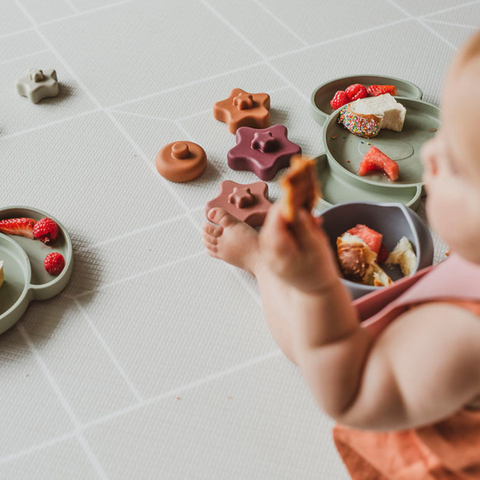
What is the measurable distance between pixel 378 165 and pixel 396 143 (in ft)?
0.29

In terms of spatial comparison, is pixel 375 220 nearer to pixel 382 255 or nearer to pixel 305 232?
pixel 382 255

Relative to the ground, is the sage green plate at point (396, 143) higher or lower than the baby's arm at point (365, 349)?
lower

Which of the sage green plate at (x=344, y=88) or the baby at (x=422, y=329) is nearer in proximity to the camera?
the baby at (x=422, y=329)

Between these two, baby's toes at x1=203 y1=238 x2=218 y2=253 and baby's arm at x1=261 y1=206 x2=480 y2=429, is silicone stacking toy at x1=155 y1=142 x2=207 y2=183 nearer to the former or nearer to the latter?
baby's toes at x1=203 y1=238 x2=218 y2=253

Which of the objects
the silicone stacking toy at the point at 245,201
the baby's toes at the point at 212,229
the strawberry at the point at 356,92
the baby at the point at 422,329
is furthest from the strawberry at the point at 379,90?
the baby at the point at 422,329

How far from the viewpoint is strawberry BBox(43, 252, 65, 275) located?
2.66 feet

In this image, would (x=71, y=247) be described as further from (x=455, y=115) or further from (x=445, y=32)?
(x=445, y=32)

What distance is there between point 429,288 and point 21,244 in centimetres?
60

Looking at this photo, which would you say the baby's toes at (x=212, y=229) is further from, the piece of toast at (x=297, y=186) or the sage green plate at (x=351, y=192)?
the piece of toast at (x=297, y=186)

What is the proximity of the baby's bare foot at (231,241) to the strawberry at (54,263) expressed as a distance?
0.20 metres

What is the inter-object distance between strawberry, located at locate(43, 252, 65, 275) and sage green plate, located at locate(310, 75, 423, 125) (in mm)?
519

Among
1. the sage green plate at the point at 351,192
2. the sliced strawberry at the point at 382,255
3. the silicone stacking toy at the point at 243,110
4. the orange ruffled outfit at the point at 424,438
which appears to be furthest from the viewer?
the silicone stacking toy at the point at 243,110

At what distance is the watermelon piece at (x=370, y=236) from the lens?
0.77 metres

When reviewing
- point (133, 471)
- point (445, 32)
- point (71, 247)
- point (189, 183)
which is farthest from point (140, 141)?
point (445, 32)
